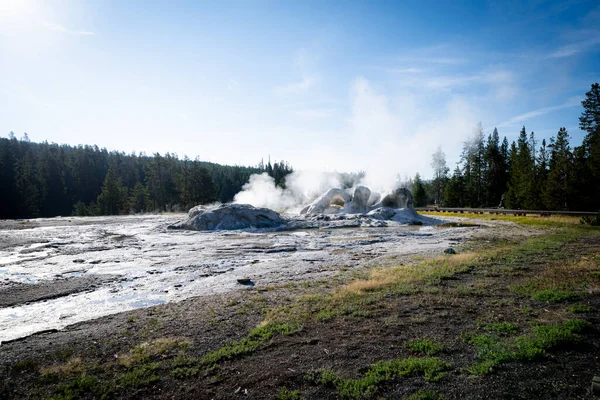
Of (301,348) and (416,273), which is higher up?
(416,273)

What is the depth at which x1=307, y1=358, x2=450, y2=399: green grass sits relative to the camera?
509 centimetres

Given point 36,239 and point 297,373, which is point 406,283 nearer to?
point 297,373

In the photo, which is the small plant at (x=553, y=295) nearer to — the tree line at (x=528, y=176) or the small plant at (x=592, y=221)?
the small plant at (x=592, y=221)

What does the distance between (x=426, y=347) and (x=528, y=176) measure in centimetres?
5458

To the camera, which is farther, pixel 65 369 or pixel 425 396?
pixel 65 369

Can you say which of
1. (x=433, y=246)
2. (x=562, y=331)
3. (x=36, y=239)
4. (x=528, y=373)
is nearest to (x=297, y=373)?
(x=528, y=373)

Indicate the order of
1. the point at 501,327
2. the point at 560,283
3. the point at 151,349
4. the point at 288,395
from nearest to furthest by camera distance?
1. the point at 288,395
2. the point at 151,349
3. the point at 501,327
4. the point at 560,283

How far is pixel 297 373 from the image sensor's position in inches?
225

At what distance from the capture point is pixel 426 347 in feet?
21.1

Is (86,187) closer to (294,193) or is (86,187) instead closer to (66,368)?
(294,193)

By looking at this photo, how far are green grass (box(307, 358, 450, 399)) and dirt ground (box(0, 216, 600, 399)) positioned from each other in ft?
0.21

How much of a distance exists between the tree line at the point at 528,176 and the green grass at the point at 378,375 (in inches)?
1771

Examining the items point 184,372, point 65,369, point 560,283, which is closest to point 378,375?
point 184,372

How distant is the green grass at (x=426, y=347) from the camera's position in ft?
20.5
